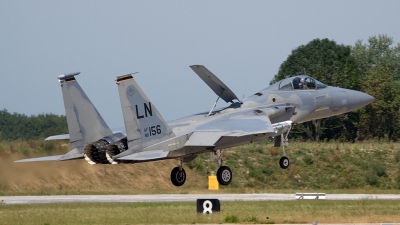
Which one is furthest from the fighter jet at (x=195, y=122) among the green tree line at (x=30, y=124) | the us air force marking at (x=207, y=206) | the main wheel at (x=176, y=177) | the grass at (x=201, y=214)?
the green tree line at (x=30, y=124)

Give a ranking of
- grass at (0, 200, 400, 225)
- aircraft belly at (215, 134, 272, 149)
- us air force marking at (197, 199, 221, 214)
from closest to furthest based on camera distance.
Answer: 1. grass at (0, 200, 400, 225)
2. us air force marking at (197, 199, 221, 214)
3. aircraft belly at (215, 134, 272, 149)

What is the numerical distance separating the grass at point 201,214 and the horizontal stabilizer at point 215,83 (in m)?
3.83

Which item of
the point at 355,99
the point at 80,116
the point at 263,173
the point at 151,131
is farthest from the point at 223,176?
the point at 263,173

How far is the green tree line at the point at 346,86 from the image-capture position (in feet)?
191

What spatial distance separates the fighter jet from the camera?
23.5m

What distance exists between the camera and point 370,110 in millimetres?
58219

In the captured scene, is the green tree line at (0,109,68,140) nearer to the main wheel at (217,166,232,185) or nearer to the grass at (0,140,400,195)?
the grass at (0,140,400,195)

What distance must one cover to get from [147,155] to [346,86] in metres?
41.1

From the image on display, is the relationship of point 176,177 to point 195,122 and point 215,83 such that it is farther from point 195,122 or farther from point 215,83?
point 215,83

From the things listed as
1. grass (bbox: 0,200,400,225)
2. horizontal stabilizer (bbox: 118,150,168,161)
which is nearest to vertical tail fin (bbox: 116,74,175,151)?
horizontal stabilizer (bbox: 118,150,168,161)

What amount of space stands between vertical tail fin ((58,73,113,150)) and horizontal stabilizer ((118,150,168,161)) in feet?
7.73

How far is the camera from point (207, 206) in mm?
22906

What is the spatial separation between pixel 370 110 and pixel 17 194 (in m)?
33.5

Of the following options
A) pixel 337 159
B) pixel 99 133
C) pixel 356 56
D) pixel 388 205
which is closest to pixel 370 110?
pixel 337 159
